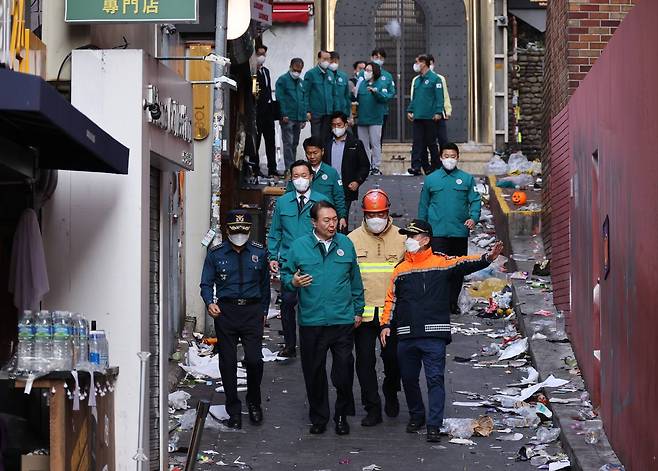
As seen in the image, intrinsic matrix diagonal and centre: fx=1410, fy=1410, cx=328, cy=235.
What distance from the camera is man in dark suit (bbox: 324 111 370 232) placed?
17125mm

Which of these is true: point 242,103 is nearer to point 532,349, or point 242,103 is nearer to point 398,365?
point 532,349

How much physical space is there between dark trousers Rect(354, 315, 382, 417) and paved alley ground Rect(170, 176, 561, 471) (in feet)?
0.66

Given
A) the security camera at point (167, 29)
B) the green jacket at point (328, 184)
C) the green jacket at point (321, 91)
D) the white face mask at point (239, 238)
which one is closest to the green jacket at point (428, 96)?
the green jacket at point (321, 91)

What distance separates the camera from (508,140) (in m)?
29.5

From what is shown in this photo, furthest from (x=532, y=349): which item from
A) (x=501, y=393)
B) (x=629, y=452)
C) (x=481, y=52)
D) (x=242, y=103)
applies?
(x=481, y=52)

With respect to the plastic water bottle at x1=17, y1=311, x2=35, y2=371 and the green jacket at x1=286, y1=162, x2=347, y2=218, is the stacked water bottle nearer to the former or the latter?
the plastic water bottle at x1=17, y1=311, x2=35, y2=371

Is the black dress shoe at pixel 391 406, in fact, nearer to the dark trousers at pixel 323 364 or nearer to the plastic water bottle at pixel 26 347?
the dark trousers at pixel 323 364

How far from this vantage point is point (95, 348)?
870cm

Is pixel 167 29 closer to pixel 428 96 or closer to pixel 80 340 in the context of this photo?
pixel 80 340

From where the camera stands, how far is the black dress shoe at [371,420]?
12.2m

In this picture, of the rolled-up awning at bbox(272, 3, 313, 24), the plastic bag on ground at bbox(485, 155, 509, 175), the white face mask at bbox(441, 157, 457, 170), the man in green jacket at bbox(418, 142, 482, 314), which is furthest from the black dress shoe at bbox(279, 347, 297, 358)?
the rolled-up awning at bbox(272, 3, 313, 24)

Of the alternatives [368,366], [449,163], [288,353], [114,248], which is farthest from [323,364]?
[449,163]

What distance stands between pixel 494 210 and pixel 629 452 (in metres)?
12.1

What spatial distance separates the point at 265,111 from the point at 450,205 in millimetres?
8153
